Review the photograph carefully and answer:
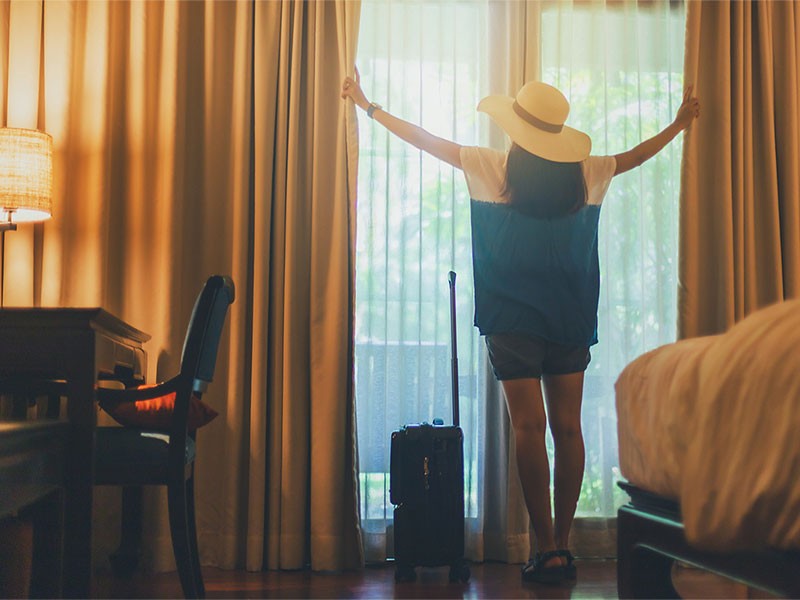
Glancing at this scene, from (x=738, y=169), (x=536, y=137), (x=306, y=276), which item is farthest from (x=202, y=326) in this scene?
(x=738, y=169)

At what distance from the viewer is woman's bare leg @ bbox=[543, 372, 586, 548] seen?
2691 mm

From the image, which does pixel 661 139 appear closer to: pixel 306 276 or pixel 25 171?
pixel 306 276

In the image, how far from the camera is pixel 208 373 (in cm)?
235

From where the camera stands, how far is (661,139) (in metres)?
2.96

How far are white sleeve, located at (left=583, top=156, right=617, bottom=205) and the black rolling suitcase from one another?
94 cm

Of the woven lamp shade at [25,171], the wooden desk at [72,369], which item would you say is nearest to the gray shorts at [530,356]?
the wooden desk at [72,369]

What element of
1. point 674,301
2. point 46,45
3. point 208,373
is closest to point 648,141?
point 674,301

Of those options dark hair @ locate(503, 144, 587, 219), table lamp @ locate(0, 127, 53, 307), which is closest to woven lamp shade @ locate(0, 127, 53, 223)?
table lamp @ locate(0, 127, 53, 307)

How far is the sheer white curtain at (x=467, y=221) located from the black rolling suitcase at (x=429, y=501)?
1.11 ft

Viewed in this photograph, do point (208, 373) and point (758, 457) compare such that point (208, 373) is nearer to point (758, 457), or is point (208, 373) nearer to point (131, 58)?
point (131, 58)

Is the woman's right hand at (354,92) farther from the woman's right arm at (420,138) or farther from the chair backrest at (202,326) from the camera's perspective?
the chair backrest at (202,326)

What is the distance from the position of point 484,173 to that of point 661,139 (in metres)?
0.74

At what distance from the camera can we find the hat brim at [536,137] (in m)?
2.66

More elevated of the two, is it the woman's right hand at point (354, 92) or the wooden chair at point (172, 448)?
the woman's right hand at point (354, 92)
